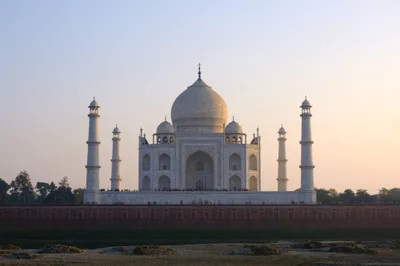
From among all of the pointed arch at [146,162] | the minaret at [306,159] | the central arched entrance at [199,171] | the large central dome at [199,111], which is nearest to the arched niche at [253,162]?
the central arched entrance at [199,171]

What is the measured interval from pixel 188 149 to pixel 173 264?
30890 mm

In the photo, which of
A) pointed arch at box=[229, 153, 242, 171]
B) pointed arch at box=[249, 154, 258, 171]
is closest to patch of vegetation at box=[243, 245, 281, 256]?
pointed arch at box=[229, 153, 242, 171]

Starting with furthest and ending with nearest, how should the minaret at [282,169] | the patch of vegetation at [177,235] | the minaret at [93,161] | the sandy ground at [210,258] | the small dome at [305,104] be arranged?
the minaret at [282,169], the small dome at [305,104], the minaret at [93,161], the patch of vegetation at [177,235], the sandy ground at [210,258]

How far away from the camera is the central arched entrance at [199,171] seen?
60.0 metres

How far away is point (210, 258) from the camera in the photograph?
30.4 metres

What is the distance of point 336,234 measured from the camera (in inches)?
1767

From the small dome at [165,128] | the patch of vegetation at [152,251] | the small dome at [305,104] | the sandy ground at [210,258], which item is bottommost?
the sandy ground at [210,258]

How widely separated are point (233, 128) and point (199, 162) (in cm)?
379

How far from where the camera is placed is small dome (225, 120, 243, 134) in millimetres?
60219

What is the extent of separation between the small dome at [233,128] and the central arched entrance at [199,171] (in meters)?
2.62

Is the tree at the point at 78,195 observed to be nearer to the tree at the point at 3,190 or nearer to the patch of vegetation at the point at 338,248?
the tree at the point at 3,190

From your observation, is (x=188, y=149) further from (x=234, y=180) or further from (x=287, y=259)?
(x=287, y=259)

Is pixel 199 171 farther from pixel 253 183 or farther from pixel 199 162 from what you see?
pixel 253 183

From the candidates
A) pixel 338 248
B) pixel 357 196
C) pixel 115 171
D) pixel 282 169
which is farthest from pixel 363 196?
pixel 338 248
